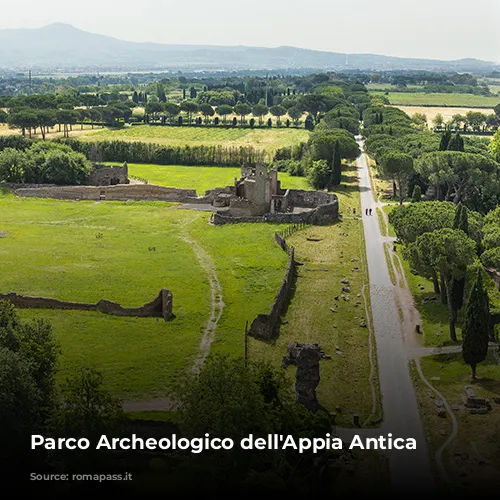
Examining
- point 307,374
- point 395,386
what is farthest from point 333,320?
point 307,374

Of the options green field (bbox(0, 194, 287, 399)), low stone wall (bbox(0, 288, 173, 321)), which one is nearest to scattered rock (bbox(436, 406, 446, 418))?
green field (bbox(0, 194, 287, 399))

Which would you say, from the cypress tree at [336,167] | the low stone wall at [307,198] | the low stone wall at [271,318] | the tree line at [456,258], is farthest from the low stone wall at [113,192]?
the low stone wall at [271,318]

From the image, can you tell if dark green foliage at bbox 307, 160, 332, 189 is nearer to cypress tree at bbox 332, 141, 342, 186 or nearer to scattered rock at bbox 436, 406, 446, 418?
cypress tree at bbox 332, 141, 342, 186

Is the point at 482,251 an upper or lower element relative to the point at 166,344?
upper

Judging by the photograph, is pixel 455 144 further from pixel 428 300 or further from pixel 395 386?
pixel 395 386

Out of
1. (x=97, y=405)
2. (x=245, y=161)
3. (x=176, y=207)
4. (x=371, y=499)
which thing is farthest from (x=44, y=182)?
(x=371, y=499)

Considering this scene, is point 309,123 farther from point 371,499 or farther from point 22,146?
point 371,499
